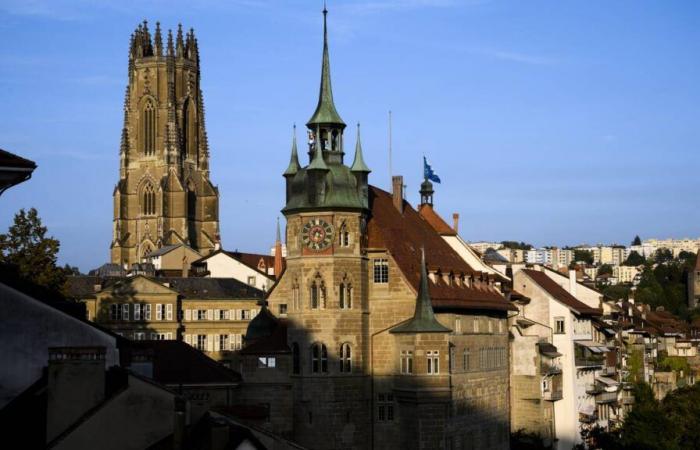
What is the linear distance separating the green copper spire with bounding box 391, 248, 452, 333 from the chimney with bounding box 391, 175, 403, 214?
12560 mm

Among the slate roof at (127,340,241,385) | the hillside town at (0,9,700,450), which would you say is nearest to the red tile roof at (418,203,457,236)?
the hillside town at (0,9,700,450)

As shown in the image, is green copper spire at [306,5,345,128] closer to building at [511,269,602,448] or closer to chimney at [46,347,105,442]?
building at [511,269,602,448]

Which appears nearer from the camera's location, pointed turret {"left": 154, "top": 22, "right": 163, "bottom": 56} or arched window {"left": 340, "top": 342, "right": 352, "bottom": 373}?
arched window {"left": 340, "top": 342, "right": 352, "bottom": 373}

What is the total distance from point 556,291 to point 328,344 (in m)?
35.7

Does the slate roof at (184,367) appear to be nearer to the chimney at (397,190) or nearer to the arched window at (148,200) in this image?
the chimney at (397,190)

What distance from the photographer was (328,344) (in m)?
65.6

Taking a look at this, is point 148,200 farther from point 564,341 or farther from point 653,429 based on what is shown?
point 653,429

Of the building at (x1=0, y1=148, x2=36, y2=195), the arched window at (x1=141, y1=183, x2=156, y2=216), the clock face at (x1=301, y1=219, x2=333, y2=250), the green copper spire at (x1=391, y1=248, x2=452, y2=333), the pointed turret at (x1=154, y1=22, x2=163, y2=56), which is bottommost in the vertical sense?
the green copper spire at (x1=391, y1=248, x2=452, y2=333)

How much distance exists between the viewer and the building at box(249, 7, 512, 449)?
6538 cm

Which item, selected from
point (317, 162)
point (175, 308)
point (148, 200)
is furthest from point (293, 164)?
point (148, 200)

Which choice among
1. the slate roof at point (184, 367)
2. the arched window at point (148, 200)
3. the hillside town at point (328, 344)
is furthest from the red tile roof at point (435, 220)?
the arched window at point (148, 200)

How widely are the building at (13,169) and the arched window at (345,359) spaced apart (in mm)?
45389

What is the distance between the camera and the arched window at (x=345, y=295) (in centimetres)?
6588

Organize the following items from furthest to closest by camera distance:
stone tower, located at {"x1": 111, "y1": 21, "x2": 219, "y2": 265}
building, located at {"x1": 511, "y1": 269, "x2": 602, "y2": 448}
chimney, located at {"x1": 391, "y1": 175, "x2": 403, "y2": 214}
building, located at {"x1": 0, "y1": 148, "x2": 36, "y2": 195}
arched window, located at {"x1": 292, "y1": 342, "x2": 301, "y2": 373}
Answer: stone tower, located at {"x1": 111, "y1": 21, "x2": 219, "y2": 265} → building, located at {"x1": 511, "y1": 269, "x2": 602, "y2": 448} → chimney, located at {"x1": 391, "y1": 175, "x2": 403, "y2": 214} → arched window, located at {"x1": 292, "y1": 342, "x2": 301, "y2": 373} → building, located at {"x1": 0, "y1": 148, "x2": 36, "y2": 195}
